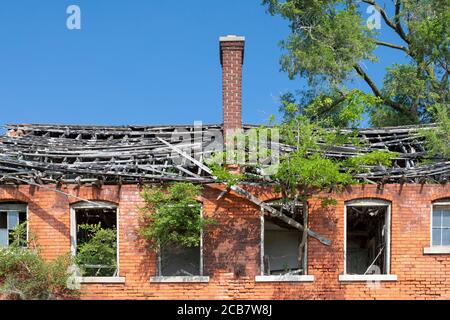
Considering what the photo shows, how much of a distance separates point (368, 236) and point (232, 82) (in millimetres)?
5866

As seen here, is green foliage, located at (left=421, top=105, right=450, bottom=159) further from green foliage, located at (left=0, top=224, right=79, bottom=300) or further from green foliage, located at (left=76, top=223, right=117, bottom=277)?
green foliage, located at (left=0, top=224, right=79, bottom=300)

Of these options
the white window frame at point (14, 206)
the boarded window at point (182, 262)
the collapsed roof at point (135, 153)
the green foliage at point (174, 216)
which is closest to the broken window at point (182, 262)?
the boarded window at point (182, 262)

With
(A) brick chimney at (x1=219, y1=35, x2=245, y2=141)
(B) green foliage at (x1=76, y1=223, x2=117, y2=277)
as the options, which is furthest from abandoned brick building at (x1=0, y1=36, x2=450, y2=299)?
(A) brick chimney at (x1=219, y1=35, x2=245, y2=141)

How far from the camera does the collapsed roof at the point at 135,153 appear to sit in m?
14.3

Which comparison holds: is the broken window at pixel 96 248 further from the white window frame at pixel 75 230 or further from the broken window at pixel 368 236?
the broken window at pixel 368 236

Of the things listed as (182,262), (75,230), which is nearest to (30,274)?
(75,230)

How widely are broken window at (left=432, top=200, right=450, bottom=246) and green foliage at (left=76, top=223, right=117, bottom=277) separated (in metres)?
7.59

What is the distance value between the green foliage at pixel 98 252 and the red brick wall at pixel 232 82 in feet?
13.0

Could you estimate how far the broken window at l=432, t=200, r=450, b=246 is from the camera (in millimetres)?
14289

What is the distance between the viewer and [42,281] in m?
13.5

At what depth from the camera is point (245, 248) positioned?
1428 cm

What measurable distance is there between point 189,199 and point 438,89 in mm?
14136

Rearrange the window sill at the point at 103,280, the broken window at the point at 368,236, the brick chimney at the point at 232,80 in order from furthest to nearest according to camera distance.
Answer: the brick chimney at the point at 232,80, the broken window at the point at 368,236, the window sill at the point at 103,280

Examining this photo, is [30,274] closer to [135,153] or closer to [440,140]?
[135,153]
